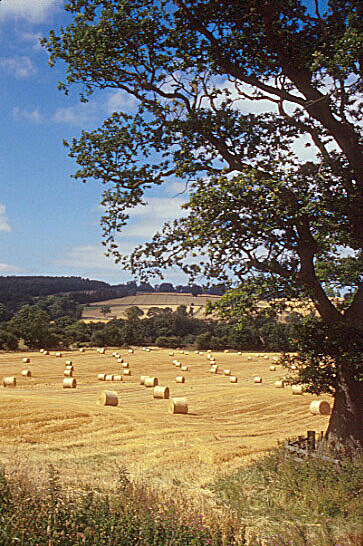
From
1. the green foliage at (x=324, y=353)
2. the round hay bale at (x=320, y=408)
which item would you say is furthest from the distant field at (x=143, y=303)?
the green foliage at (x=324, y=353)

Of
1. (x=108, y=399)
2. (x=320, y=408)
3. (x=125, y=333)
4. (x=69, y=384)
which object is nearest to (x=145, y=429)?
(x=108, y=399)

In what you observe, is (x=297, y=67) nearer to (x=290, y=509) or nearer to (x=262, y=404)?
(x=290, y=509)

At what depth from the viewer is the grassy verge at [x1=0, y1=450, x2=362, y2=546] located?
643 centimetres

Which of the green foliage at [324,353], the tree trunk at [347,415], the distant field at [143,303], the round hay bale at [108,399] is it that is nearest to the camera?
the green foliage at [324,353]

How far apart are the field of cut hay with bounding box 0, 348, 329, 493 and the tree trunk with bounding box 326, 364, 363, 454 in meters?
2.68

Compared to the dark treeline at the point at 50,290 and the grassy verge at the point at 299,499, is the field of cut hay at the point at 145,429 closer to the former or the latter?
the grassy verge at the point at 299,499

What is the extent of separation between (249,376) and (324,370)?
1171 inches

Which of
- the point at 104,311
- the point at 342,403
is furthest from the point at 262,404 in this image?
the point at 104,311

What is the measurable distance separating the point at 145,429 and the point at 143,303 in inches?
3839

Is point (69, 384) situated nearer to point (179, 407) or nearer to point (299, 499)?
point (179, 407)

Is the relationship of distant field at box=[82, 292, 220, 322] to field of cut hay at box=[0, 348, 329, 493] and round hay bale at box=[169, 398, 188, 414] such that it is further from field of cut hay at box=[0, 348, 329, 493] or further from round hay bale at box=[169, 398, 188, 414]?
round hay bale at box=[169, 398, 188, 414]

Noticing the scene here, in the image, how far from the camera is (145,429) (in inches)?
669

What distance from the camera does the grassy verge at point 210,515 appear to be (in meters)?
6.43

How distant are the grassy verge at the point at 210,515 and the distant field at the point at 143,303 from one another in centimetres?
8109
